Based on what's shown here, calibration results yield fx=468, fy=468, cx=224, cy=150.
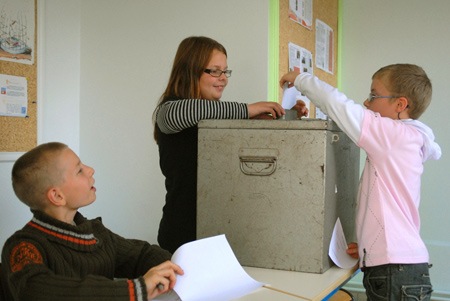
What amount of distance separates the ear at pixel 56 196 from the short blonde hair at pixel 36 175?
→ 0.04 feet

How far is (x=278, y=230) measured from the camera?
127 cm

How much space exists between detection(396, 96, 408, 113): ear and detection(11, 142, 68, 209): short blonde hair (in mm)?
1055

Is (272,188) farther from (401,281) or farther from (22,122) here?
(22,122)

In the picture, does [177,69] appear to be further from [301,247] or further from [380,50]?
[380,50]

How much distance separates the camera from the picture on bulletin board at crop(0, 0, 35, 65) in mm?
2105

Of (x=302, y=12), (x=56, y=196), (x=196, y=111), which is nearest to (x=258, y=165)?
(x=196, y=111)

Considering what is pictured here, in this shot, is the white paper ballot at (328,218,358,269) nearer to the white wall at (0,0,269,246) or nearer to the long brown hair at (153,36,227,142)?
the long brown hair at (153,36,227,142)

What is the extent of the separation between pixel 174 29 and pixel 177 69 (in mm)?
651

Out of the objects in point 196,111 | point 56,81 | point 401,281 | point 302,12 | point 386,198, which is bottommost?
A: point 401,281

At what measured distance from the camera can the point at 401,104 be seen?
1513 millimetres

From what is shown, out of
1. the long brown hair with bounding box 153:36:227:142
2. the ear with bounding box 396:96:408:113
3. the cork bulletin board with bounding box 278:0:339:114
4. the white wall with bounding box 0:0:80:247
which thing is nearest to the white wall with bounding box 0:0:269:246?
the white wall with bounding box 0:0:80:247

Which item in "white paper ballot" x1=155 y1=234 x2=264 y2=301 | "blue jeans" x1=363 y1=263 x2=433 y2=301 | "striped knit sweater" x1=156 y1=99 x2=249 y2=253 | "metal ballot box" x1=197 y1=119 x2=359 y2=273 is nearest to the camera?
"white paper ballot" x1=155 y1=234 x2=264 y2=301

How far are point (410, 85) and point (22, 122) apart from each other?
66.7 inches

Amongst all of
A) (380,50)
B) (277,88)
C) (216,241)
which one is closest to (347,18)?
(380,50)
